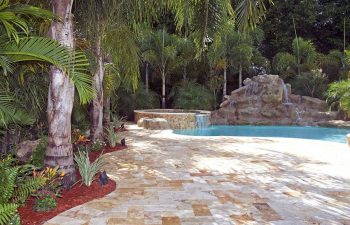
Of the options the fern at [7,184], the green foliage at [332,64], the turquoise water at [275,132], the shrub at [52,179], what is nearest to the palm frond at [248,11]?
the shrub at [52,179]

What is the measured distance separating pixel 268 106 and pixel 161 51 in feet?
21.3

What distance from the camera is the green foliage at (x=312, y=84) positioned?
19.1 metres

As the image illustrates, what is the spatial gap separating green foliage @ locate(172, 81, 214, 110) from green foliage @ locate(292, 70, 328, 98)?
5158 millimetres

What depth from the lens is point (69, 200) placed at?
448 cm

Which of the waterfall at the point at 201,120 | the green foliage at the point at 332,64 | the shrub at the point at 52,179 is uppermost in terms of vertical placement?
the green foliage at the point at 332,64

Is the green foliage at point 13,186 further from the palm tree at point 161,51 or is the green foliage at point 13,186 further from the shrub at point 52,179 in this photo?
the palm tree at point 161,51

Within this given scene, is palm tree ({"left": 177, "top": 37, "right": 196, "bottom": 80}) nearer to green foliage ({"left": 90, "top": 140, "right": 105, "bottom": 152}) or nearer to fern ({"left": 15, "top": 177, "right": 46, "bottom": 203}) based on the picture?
green foliage ({"left": 90, "top": 140, "right": 105, "bottom": 152})

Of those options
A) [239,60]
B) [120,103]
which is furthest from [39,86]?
[239,60]

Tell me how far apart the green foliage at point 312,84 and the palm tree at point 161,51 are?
7.17 m

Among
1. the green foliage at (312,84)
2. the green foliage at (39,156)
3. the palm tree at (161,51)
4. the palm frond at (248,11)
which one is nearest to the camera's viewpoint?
the palm frond at (248,11)

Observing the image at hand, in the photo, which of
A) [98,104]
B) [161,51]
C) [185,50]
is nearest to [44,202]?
[98,104]

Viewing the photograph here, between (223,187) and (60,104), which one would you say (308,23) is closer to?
(223,187)

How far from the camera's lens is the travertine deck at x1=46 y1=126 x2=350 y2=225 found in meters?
4.04

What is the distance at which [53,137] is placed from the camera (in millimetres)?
4688
